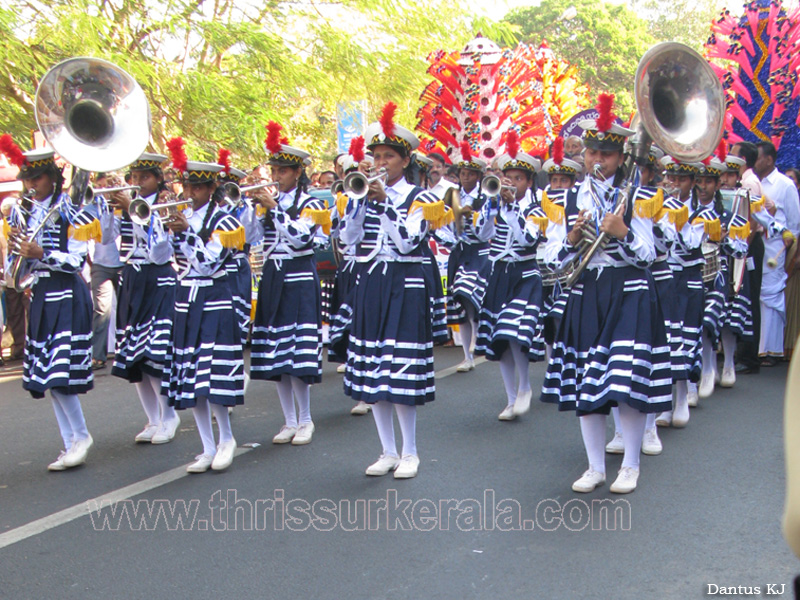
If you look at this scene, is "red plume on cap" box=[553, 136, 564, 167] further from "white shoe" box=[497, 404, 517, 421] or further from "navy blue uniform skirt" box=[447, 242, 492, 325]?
"white shoe" box=[497, 404, 517, 421]

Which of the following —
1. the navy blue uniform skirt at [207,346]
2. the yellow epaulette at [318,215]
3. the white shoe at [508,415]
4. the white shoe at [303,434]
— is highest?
the yellow epaulette at [318,215]

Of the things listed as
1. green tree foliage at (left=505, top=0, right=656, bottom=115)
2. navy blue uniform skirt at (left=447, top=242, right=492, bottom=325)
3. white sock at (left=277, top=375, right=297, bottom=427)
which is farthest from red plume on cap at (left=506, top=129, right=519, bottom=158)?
green tree foliage at (left=505, top=0, right=656, bottom=115)

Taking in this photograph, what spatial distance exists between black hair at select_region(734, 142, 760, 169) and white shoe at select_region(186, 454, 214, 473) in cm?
581

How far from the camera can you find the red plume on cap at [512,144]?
7637 millimetres

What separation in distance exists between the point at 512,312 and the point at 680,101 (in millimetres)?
2567

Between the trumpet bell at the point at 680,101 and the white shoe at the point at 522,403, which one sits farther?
the white shoe at the point at 522,403

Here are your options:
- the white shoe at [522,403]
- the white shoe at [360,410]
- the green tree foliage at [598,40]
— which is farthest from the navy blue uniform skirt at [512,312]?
the green tree foliage at [598,40]

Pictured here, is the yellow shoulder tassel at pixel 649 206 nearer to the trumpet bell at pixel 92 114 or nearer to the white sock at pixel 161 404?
the trumpet bell at pixel 92 114

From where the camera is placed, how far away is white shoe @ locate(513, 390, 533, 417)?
23.7 ft

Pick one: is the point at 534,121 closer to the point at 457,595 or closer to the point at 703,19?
the point at 457,595

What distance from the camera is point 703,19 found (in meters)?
47.4

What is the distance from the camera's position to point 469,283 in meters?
8.96

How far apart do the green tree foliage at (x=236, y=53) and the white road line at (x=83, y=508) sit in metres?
7.00

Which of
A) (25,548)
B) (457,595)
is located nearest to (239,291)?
(25,548)
